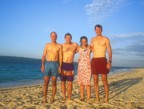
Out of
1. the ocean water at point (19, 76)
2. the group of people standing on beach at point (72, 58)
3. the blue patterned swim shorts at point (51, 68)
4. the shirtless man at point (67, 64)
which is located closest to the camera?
Result: the blue patterned swim shorts at point (51, 68)

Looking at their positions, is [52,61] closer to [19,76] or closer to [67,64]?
[67,64]

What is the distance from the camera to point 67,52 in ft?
21.9

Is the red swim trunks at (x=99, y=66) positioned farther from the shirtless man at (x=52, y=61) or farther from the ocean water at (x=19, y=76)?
the ocean water at (x=19, y=76)

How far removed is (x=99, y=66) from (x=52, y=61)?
140 cm

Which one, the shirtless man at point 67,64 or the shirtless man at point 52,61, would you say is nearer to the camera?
the shirtless man at point 52,61

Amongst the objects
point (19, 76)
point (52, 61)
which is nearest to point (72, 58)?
point (52, 61)

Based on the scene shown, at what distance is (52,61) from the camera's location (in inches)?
252

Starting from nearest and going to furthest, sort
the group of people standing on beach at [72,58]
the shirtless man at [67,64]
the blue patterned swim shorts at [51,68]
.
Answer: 1. the blue patterned swim shorts at [51,68]
2. the group of people standing on beach at [72,58]
3. the shirtless man at [67,64]

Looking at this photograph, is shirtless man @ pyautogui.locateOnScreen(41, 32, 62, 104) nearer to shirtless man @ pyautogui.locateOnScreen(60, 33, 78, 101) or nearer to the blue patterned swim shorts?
the blue patterned swim shorts

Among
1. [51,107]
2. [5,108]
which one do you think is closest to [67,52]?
[51,107]

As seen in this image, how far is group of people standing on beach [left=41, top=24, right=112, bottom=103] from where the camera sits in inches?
253

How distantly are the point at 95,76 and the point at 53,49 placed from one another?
152 centimetres

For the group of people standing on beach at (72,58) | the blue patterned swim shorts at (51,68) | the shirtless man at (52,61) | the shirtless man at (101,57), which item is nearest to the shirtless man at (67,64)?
the group of people standing on beach at (72,58)

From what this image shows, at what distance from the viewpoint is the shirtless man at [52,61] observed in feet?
20.8
